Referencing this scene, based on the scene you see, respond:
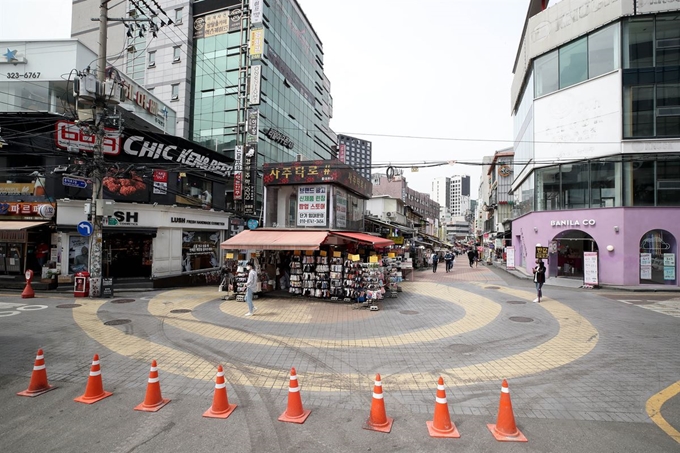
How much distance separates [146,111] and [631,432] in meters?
27.9

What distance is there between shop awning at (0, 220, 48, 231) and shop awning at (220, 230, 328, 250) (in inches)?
408

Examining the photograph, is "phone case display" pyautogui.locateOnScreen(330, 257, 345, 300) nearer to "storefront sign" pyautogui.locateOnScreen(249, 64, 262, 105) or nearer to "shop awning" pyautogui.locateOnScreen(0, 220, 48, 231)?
"shop awning" pyautogui.locateOnScreen(0, 220, 48, 231)

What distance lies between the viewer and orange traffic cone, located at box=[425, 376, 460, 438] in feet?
14.6

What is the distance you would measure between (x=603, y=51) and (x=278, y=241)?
22.7 metres

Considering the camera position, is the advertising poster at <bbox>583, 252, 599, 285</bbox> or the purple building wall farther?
the purple building wall

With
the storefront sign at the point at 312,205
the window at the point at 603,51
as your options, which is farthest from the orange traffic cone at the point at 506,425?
the window at the point at 603,51

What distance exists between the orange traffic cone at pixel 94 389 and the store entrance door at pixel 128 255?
587 inches

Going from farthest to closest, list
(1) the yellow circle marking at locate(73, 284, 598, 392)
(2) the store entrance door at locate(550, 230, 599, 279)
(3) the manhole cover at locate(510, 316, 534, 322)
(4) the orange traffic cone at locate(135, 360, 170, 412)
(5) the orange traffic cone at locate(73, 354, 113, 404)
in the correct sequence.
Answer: (2) the store entrance door at locate(550, 230, 599, 279), (3) the manhole cover at locate(510, 316, 534, 322), (1) the yellow circle marking at locate(73, 284, 598, 392), (5) the orange traffic cone at locate(73, 354, 113, 404), (4) the orange traffic cone at locate(135, 360, 170, 412)

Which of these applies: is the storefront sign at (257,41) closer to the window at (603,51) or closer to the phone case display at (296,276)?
the phone case display at (296,276)

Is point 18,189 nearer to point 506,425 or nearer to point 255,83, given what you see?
point 255,83

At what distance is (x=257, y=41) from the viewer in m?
35.0

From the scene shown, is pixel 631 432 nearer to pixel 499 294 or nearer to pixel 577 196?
pixel 499 294

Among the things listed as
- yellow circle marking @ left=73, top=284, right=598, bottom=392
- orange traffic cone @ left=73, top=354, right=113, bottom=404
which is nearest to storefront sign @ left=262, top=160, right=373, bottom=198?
yellow circle marking @ left=73, top=284, right=598, bottom=392

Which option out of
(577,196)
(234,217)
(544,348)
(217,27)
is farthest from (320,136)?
(544,348)
